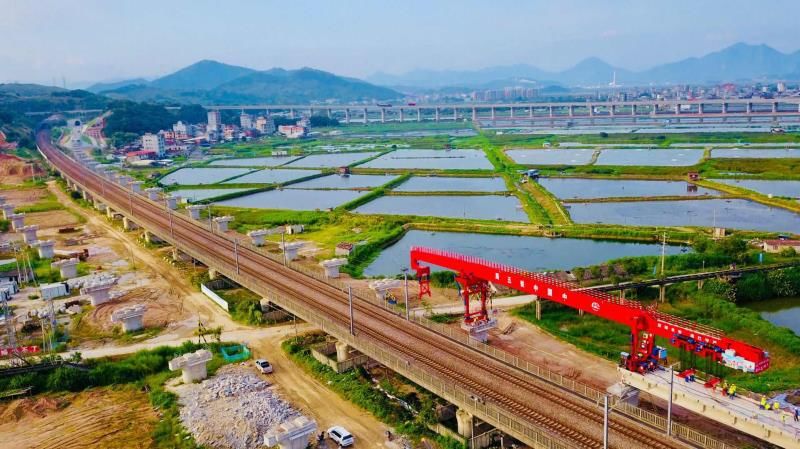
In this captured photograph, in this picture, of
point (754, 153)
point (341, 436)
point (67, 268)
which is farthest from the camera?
point (754, 153)

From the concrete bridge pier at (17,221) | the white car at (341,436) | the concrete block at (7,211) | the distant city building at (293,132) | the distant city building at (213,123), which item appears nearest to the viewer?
the white car at (341,436)

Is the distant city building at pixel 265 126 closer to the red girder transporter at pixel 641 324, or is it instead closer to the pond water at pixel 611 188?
the pond water at pixel 611 188

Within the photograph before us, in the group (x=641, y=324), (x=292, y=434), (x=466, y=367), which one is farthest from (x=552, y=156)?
(x=292, y=434)

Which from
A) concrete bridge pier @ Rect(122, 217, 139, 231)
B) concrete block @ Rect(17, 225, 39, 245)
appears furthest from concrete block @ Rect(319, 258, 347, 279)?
concrete block @ Rect(17, 225, 39, 245)

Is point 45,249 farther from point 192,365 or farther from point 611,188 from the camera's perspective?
point 611,188

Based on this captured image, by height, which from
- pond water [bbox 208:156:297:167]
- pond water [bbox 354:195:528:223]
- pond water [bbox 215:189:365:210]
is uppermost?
pond water [bbox 208:156:297:167]

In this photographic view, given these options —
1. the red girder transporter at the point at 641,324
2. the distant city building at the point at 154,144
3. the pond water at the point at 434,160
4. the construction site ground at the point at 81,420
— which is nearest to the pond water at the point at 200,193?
the pond water at the point at 434,160

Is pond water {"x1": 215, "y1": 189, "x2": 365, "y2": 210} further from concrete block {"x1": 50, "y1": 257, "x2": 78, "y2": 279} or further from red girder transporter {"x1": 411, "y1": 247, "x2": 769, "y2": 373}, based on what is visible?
red girder transporter {"x1": 411, "y1": 247, "x2": 769, "y2": 373}
